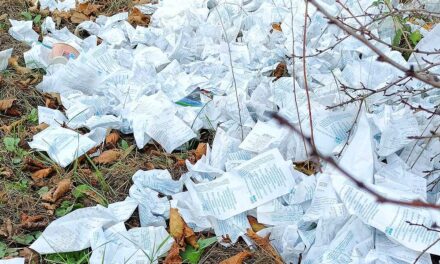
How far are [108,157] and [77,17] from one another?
1164mm

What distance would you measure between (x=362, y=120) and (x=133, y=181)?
755 mm

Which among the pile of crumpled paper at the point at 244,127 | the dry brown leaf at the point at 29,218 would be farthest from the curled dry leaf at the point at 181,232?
the dry brown leaf at the point at 29,218

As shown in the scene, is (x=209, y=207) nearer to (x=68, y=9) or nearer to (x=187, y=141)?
(x=187, y=141)

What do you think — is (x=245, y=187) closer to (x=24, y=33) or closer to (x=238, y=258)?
(x=238, y=258)

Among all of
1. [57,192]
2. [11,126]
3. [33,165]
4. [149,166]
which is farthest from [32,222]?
[11,126]

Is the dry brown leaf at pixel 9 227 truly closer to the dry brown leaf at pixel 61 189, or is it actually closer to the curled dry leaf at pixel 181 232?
the dry brown leaf at pixel 61 189

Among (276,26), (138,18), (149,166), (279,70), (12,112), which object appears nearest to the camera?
(149,166)

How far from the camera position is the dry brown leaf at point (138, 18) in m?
3.08

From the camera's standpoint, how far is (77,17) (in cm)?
312

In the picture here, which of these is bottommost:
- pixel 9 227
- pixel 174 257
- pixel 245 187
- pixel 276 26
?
pixel 9 227

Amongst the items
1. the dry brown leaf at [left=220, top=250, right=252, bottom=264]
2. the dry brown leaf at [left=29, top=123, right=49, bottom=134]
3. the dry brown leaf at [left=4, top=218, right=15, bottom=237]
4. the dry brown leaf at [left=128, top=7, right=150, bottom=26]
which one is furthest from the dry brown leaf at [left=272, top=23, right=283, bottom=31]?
the dry brown leaf at [left=4, top=218, right=15, bottom=237]

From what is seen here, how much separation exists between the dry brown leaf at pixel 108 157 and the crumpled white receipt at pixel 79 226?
0.26 metres

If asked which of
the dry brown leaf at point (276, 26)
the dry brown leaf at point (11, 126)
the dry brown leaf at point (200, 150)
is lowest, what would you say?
the dry brown leaf at point (11, 126)

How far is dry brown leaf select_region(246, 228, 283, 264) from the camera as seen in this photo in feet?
5.81
